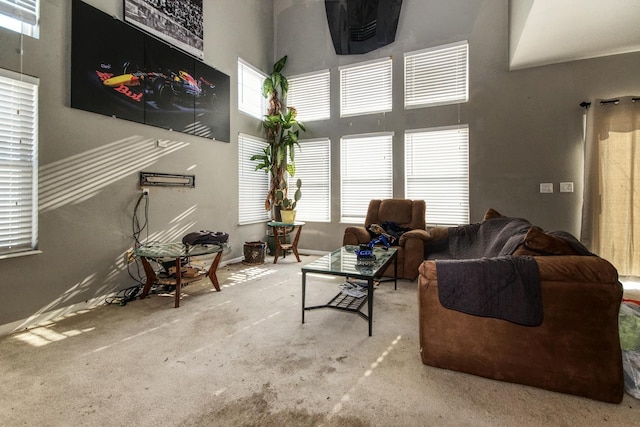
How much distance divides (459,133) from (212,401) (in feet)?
14.8

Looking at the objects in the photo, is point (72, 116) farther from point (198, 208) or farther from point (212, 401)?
point (212, 401)

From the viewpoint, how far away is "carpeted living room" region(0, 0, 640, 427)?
1.59m

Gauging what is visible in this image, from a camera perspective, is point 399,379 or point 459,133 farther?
point 459,133

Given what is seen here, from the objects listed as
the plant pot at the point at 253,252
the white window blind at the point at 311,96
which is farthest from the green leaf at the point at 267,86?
the plant pot at the point at 253,252

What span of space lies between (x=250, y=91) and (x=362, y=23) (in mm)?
2127

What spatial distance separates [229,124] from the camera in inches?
183

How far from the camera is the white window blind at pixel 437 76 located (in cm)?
447

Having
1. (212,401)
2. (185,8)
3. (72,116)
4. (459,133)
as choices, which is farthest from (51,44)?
(459,133)

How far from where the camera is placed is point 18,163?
8.05 ft

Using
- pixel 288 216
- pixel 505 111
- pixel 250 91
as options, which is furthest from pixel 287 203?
pixel 505 111

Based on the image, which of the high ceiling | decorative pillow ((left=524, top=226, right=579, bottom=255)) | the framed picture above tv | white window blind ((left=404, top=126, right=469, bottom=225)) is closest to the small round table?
white window blind ((left=404, top=126, right=469, bottom=225))

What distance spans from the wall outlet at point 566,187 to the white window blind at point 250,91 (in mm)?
4748

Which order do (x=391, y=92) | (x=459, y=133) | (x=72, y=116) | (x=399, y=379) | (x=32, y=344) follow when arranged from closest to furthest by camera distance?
(x=399, y=379) < (x=32, y=344) < (x=72, y=116) < (x=459, y=133) < (x=391, y=92)

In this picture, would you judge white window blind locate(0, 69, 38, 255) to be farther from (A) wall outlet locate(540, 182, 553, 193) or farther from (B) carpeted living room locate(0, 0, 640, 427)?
(A) wall outlet locate(540, 182, 553, 193)
